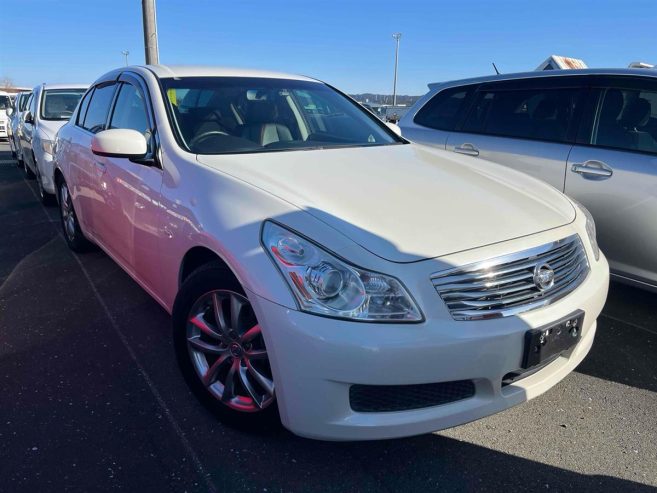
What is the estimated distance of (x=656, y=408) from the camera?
8.64ft

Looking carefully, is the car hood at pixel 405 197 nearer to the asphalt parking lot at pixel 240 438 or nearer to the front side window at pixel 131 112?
the front side window at pixel 131 112

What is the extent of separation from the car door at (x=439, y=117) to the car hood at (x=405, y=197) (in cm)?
169

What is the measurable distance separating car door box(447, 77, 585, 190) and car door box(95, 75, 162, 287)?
2.61 m

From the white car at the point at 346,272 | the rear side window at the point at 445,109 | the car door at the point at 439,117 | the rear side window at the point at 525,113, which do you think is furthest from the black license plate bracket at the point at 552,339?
the rear side window at the point at 445,109

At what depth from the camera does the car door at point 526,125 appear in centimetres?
388

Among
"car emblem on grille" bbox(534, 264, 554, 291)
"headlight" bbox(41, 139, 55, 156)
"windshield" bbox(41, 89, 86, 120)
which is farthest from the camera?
"windshield" bbox(41, 89, 86, 120)

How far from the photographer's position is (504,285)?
200cm

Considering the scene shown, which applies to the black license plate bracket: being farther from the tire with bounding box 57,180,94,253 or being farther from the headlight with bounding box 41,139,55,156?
the headlight with bounding box 41,139,55,156

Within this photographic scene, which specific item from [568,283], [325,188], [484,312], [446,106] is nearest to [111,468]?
[325,188]

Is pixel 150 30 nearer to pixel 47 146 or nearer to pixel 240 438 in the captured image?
pixel 47 146

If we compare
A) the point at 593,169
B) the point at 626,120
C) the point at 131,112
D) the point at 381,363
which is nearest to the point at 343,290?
the point at 381,363

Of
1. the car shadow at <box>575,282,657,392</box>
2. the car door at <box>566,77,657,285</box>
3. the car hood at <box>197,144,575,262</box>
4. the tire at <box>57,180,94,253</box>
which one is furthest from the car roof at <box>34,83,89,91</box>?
the car shadow at <box>575,282,657,392</box>

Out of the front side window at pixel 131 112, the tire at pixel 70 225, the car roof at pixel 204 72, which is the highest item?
the car roof at pixel 204 72

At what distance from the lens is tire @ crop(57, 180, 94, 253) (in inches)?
189
